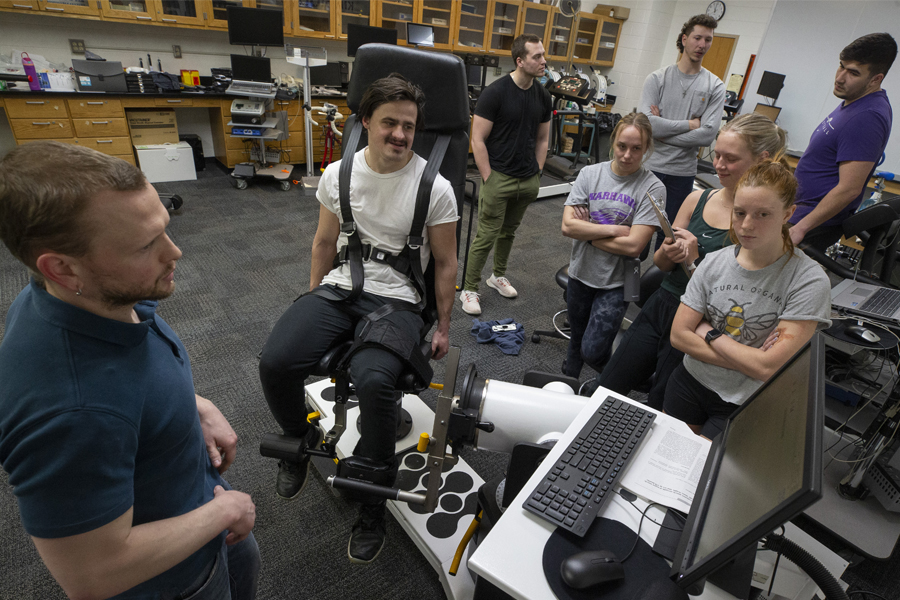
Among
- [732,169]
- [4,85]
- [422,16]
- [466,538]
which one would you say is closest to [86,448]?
[466,538]

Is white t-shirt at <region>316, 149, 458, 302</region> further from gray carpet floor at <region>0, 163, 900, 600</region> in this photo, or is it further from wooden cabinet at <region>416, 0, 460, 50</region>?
wooden cabinet at <region>416, 0, 460, 50</region>

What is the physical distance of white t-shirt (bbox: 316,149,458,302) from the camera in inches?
63.4

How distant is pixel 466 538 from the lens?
131cm

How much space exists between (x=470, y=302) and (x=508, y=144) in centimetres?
94

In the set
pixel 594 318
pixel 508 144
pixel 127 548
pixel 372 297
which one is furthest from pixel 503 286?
pixel 127 548

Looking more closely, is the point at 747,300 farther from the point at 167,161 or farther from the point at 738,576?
the point at 167,161

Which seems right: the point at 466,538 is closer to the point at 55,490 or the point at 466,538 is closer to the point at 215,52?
the point at 55,490

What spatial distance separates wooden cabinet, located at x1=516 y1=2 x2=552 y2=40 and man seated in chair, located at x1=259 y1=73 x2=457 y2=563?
536cm

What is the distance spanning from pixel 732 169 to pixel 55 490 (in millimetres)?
1773

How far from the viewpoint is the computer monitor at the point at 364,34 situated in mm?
4883

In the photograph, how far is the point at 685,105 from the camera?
2.77 m

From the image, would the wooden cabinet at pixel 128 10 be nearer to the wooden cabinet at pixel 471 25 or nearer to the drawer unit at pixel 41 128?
the drawer unit at pixel 41 128

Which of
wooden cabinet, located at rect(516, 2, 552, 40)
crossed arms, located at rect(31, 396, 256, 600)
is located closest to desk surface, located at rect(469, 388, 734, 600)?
crossed arms, located at rect(31, 396, 256, 600)

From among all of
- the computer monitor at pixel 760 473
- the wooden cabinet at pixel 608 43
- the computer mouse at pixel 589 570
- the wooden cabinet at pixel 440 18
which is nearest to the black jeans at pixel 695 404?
the computer monitor at pixel 760 473
